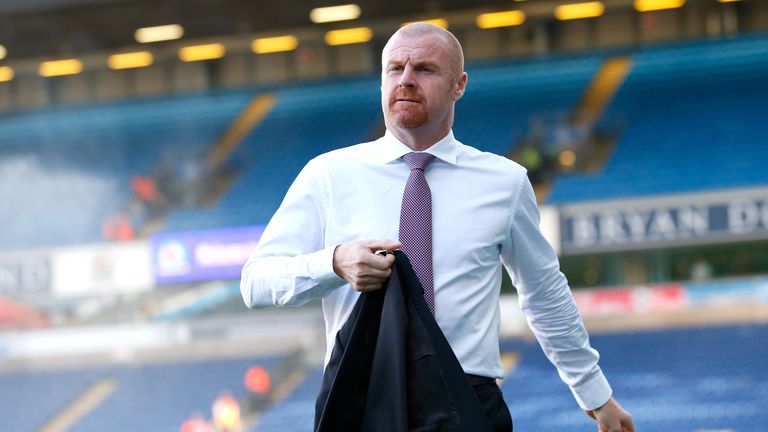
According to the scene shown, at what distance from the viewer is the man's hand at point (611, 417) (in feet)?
7.45

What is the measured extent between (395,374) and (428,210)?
0.31 meters

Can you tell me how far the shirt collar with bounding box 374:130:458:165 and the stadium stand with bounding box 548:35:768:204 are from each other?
354 inches

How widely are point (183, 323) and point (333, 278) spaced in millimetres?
10312

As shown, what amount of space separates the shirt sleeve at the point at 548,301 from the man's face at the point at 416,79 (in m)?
0.23

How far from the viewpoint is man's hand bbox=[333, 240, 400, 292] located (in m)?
1.78

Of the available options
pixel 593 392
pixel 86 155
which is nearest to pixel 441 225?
pixel 593 392

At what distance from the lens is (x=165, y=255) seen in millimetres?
12273

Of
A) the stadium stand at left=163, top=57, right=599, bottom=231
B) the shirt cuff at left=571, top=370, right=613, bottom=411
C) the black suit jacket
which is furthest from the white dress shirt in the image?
the stadium stand at left=163, top=57, right=599, bottom=231

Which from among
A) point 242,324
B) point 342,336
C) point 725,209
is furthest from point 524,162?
point 342,336

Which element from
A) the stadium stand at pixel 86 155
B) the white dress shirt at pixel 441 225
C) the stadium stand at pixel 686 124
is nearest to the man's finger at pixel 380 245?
the white dress shirt at pixel 441 225

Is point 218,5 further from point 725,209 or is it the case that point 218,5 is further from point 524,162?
point 725,209

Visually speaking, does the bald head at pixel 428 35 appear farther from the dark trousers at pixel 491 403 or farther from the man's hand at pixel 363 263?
the dark trousers at pixel 491 403

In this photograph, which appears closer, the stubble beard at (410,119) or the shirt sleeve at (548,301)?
the stubble beard at (410,119)

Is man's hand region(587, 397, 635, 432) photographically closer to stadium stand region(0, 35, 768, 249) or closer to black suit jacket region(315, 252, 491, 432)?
black suit jacket region(315, 252, 491, 432)
